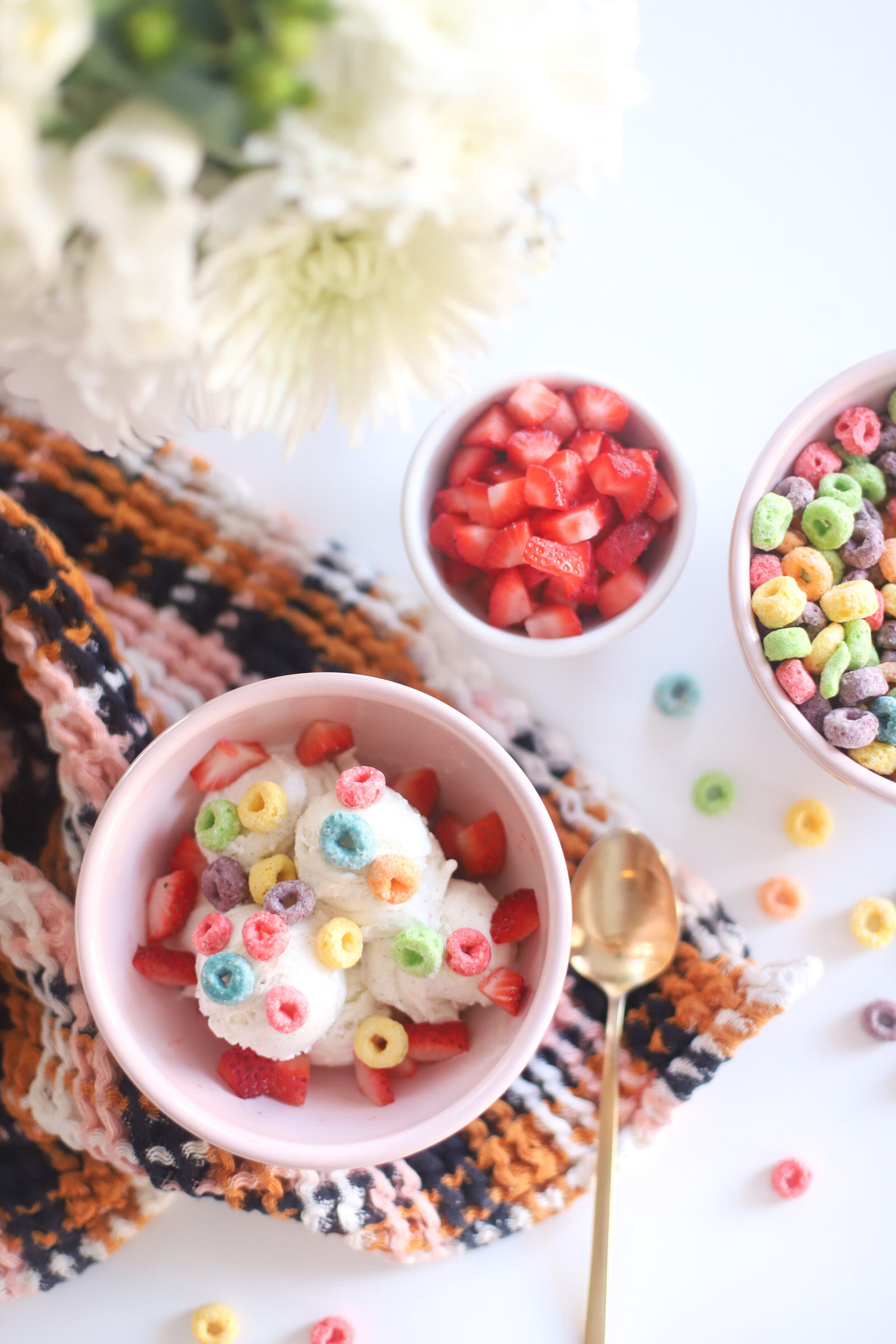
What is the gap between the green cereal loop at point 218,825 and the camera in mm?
803

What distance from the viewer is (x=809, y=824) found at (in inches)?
37.9

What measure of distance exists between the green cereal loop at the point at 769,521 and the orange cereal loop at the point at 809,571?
20 millimetres

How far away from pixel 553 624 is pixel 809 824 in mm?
317

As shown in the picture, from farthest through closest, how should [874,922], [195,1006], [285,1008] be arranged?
[874,922], [195,1006], [285,1008]

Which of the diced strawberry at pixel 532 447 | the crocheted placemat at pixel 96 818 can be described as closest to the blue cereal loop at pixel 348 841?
the crocheted placemat at pixel 96 818

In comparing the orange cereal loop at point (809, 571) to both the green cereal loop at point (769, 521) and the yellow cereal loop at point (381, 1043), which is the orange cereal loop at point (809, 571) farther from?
the yellow cereal loop at point (381, 1043)

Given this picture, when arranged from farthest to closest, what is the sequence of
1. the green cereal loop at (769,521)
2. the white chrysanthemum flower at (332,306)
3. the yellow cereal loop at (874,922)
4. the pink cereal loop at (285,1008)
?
the yellow cereal loop at (874,922), the green cereal loop at (769,521), the pink cereal loop at (285,1008), the white chrysanthemum flower at (332,306)

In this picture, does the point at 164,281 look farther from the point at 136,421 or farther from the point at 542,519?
the point at 542,519

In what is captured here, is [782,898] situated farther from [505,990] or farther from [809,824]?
[505,990]

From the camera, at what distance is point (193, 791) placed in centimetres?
85

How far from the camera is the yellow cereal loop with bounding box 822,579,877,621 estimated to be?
829 mm

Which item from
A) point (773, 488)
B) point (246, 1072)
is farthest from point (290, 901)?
point (773, 488)

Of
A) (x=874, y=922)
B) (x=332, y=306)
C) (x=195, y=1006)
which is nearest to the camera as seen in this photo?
(x=332, y=306)

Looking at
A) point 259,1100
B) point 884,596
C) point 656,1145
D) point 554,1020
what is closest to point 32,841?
point 259,1100
